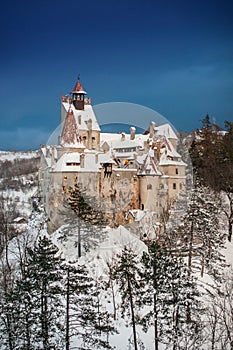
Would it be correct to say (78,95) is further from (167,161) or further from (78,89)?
(167,161)

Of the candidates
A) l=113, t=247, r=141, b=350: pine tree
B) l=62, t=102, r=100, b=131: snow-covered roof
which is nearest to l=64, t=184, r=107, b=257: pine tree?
l=113, t=247, r=141, b=350: pine tree

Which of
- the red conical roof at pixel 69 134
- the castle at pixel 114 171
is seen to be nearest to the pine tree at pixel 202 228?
the castle at pixel 114 171

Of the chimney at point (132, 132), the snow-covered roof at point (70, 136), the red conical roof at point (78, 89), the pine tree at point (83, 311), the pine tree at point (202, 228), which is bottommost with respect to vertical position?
the pine tree at point (83, 311)

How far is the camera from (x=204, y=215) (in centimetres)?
2436

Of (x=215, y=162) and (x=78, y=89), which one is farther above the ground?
(x=78, y=89)

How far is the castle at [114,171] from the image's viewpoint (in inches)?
1258

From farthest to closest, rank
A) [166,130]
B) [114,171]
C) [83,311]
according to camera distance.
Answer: [166,130] → [114,171] → [83,311]

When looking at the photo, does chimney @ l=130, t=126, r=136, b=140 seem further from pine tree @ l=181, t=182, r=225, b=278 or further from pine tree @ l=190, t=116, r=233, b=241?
pine tree @ l=181, t=182, r=225, b=278

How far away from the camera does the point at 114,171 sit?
3312 cm

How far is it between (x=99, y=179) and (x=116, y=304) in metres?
12.0

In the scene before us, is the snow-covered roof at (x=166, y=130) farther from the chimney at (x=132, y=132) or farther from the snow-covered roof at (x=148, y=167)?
the snow-covered roof at (x=148, y=167)

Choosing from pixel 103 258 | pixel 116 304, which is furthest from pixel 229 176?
pixel 116 304

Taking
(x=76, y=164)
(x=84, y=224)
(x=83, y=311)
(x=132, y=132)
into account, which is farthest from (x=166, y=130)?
(x=83, y=311)

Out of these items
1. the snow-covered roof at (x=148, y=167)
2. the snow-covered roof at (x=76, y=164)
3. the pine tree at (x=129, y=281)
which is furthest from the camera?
the snow-covered roof at (x=148, y=167)
